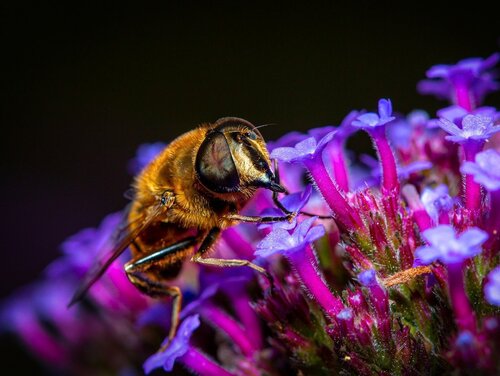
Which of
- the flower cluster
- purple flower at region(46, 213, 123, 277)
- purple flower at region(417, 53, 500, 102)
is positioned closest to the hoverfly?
the flower cluster

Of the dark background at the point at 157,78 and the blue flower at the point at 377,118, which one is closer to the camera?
the blue flower at the point at 377,118

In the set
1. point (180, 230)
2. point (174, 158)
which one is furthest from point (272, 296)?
point (174, 158)

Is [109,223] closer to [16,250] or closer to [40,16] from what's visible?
[16,250]

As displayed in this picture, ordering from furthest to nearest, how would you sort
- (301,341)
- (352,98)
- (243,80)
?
(243,80), (352,98), (301,341)

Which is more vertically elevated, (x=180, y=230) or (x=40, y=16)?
(x=40, y=16)

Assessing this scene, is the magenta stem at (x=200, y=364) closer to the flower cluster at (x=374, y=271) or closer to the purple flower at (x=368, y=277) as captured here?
the flower cluster at (x=374, y=271)

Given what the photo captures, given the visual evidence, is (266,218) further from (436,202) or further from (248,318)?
(436,202)

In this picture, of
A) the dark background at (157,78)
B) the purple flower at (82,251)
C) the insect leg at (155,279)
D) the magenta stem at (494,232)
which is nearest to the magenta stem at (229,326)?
the insect leg at (155,279)
